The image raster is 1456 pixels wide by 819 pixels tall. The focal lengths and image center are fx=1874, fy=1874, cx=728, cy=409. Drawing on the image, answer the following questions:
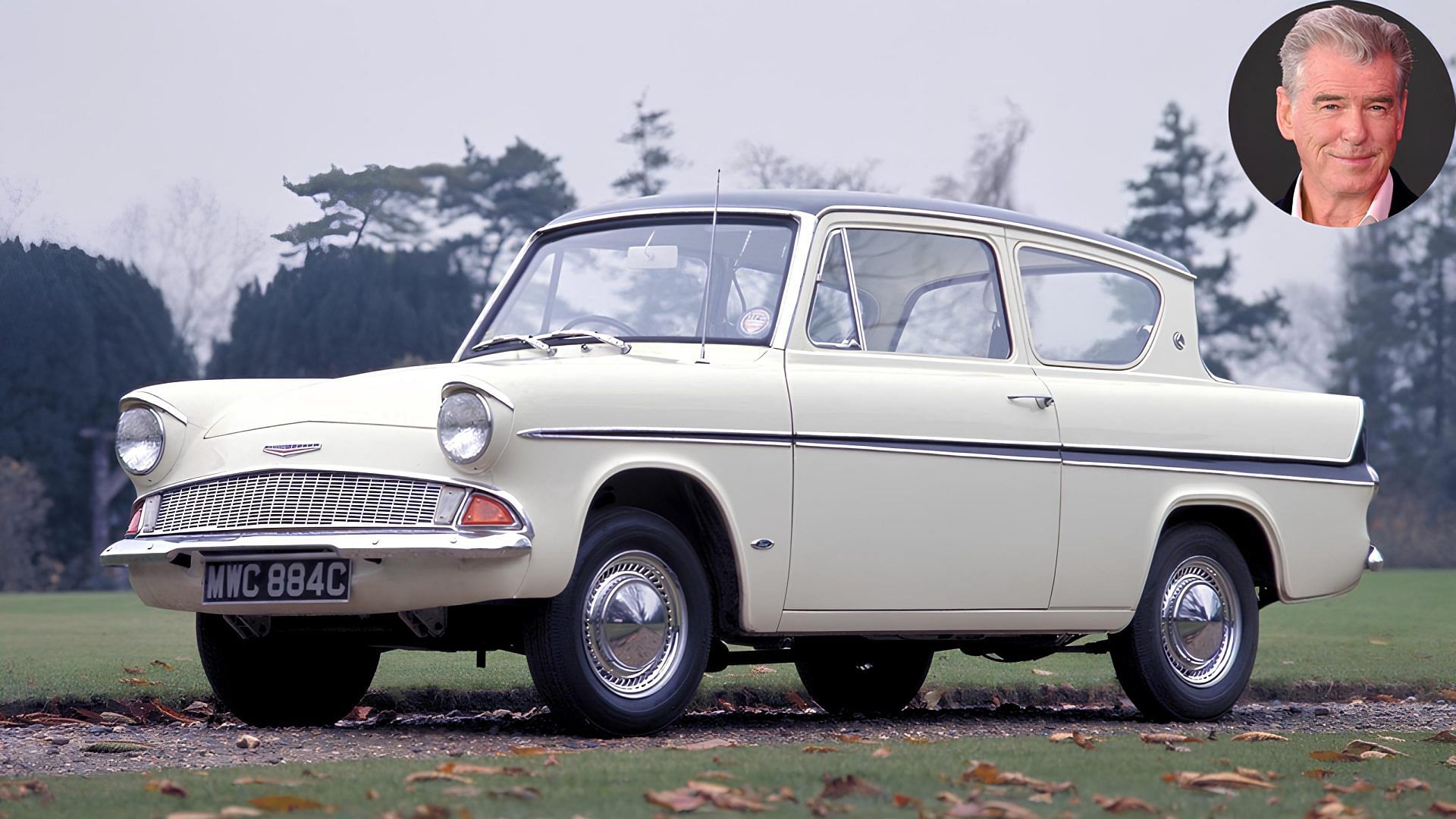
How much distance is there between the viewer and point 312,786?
4418 millimetres

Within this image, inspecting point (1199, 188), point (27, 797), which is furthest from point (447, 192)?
point (27, 797)

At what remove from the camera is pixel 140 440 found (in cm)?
636

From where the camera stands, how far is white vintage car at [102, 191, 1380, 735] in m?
5.58

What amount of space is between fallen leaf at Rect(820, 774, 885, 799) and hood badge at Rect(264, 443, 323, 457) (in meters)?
2.07

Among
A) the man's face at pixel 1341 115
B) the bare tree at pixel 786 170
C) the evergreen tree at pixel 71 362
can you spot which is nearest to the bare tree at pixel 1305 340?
the bare tree at pixel 786 170

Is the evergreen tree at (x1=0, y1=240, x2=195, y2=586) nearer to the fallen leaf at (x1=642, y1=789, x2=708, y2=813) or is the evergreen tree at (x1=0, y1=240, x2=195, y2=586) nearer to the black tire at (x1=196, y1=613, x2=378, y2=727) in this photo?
the black tire at (x1=196, y1=613, x2=378, y2=727)

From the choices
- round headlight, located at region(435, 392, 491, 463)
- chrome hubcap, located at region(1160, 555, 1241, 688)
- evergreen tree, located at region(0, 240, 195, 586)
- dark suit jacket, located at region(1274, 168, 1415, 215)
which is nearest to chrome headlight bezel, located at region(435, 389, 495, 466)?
round headlight, located at region(435, 392, 491, 463)

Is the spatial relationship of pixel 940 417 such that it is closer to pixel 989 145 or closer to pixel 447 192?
pixel 447 192

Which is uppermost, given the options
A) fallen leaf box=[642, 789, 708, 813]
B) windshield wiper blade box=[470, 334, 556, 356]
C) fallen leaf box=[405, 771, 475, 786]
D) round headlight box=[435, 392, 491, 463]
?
windshield wiper blade box=[470, 334, 556, 356]

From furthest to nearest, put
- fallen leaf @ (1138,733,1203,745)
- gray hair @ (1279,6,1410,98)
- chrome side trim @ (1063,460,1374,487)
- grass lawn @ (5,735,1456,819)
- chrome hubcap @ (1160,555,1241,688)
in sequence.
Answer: gray hair @ (1279,6,1410,98) → chrome hubcap @ (1160,555,1241,688) → chrome side trim @ (1063,460,1374,487) → fallen leaf @ (1138,733,1203,745) → grass lawn @ (5,735,1456,819)

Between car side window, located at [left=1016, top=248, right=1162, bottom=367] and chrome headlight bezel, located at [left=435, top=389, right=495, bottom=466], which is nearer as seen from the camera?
chrome headlight bezel, located at [left=435, top=389, right=495, bottom=466]

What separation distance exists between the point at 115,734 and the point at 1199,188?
37930 mm

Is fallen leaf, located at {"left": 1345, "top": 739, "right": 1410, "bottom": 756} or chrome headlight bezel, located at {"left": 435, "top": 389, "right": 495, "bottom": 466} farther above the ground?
chrome headlight bezel, located at {"left": 435, "top": 389, "right": 495, "bottom": 466}

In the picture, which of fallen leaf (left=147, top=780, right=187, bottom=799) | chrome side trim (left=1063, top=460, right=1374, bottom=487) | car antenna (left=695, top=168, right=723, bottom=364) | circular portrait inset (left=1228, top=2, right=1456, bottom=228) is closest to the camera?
fallen leaf (left=147, top=780, right=187, bottom=799)
